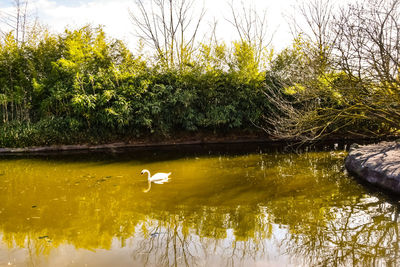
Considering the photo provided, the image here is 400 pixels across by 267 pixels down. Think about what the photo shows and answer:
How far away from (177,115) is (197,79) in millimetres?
1798

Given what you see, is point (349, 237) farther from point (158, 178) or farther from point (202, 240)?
point (158, 178)

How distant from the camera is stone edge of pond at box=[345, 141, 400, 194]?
5.79 m

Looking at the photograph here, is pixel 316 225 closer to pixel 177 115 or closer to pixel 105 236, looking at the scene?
pixel 105 236

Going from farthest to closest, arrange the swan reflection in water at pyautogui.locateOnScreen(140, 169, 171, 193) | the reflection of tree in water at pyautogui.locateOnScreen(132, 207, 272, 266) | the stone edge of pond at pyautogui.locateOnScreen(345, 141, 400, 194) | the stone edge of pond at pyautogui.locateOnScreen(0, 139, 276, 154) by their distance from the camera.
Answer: the stone edge of pond at pyautogui.locateOnScreen(0, 139, 276, 154) → the swan reflection in water at pyautogui.locateOnScreen(140, 169, 171, 193) → the stone edge of pond at pyautogui.locateOnScreen(345, 141, 400, 194) → the reflection of tree in water at pyautogui.locateOnScreen(132, 207, 272, 266)

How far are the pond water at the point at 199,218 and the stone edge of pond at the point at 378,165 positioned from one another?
303 mm

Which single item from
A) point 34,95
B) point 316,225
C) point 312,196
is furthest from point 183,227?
point 34,95

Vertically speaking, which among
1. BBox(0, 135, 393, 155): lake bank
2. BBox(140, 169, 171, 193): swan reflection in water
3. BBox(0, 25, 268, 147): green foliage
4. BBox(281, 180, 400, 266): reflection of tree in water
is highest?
BBox(0, 25, 268, 147): green foliage

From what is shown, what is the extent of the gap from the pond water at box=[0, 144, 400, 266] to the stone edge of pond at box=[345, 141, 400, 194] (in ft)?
0.99

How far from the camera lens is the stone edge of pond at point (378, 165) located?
579 cm

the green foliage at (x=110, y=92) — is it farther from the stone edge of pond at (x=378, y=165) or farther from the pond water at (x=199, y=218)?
the stone edge of pond at (x=378, y=165)

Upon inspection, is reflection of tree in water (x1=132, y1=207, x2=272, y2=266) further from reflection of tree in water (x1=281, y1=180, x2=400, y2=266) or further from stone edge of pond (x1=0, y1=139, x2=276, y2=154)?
stone edge of pond (x1=0, y1=139, x2=276, y2=154)

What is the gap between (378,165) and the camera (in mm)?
6395

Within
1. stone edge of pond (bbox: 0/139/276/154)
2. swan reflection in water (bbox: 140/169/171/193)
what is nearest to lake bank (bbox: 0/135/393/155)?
stone edge of pond (bbox: 0/139/276/154)

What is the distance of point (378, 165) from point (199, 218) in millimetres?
4114
